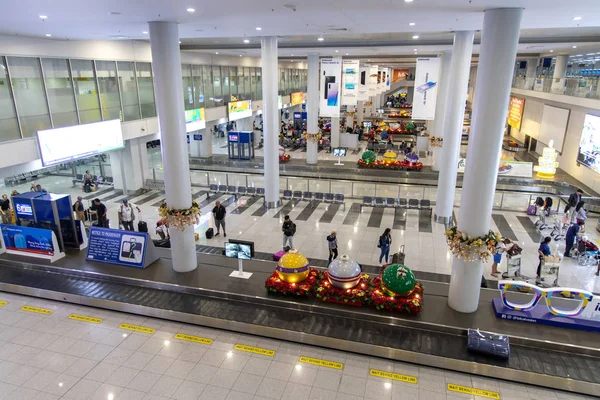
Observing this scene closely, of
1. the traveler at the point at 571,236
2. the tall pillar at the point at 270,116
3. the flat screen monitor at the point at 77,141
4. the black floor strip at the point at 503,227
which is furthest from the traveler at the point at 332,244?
the flat screen monitor at the point at 77,141

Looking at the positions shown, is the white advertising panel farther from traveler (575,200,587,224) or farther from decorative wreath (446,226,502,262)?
decorative wreath (446,226,502,262)

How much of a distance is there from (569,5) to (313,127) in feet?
60.6

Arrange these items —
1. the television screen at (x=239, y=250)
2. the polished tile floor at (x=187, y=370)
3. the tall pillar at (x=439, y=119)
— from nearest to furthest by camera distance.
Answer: the polished tile floor at (x=187, y=370), the television screen at (x=239, y=250), the tall pillar at (x=439, y=119)

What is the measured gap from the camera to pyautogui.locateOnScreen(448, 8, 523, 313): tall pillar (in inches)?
298

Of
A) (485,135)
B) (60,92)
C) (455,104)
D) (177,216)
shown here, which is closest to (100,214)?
(177,216)

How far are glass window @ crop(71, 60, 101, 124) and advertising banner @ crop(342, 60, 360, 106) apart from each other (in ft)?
43.4

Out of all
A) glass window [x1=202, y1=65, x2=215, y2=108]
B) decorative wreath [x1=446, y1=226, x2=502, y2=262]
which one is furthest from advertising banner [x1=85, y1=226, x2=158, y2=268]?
glass window [x1=202, y1=65, x2=215, y2=108]

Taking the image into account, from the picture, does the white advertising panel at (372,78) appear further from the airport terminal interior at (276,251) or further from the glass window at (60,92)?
the glass window at (60,92)

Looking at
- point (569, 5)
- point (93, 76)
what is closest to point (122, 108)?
point (93, 76)

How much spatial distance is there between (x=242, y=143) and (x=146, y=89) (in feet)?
27.0

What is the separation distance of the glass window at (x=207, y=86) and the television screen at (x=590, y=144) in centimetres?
2176

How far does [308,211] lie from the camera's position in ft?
56.8

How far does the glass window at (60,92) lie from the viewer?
15.1m

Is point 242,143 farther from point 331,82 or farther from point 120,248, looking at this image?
point 120,248
